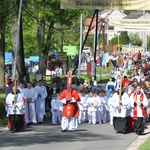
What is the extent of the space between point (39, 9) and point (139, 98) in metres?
13.2

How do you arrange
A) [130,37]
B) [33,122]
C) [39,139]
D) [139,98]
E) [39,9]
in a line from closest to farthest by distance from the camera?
1. [39,139]
2. [139,98]
3. [33,122]
4. [39,9]
5. [130,37]

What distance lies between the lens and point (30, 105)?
2411 centimetres

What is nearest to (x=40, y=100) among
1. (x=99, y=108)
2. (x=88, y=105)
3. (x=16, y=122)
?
(x=88, y=105)

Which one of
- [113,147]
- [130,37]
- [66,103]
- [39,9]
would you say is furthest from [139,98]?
[130,37]

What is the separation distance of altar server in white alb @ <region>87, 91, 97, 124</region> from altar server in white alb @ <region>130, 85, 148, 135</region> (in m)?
4.27

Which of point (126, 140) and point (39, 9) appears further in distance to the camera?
point (39, 9)

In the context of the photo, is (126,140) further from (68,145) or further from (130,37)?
(130,37)

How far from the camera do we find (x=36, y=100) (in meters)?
24.9

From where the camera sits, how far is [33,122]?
23969mm

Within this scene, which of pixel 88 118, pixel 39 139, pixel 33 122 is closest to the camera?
pixel 39 139

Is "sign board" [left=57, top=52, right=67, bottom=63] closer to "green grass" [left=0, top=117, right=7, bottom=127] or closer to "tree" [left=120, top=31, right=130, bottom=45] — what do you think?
"green grass" [left=0, top=117, right=7, bottom=127]

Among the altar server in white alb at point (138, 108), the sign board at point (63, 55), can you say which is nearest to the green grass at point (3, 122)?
the altar server in white alb at point (138, 108)

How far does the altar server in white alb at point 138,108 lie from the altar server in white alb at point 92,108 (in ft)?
14.0

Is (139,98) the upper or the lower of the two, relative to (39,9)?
lower
